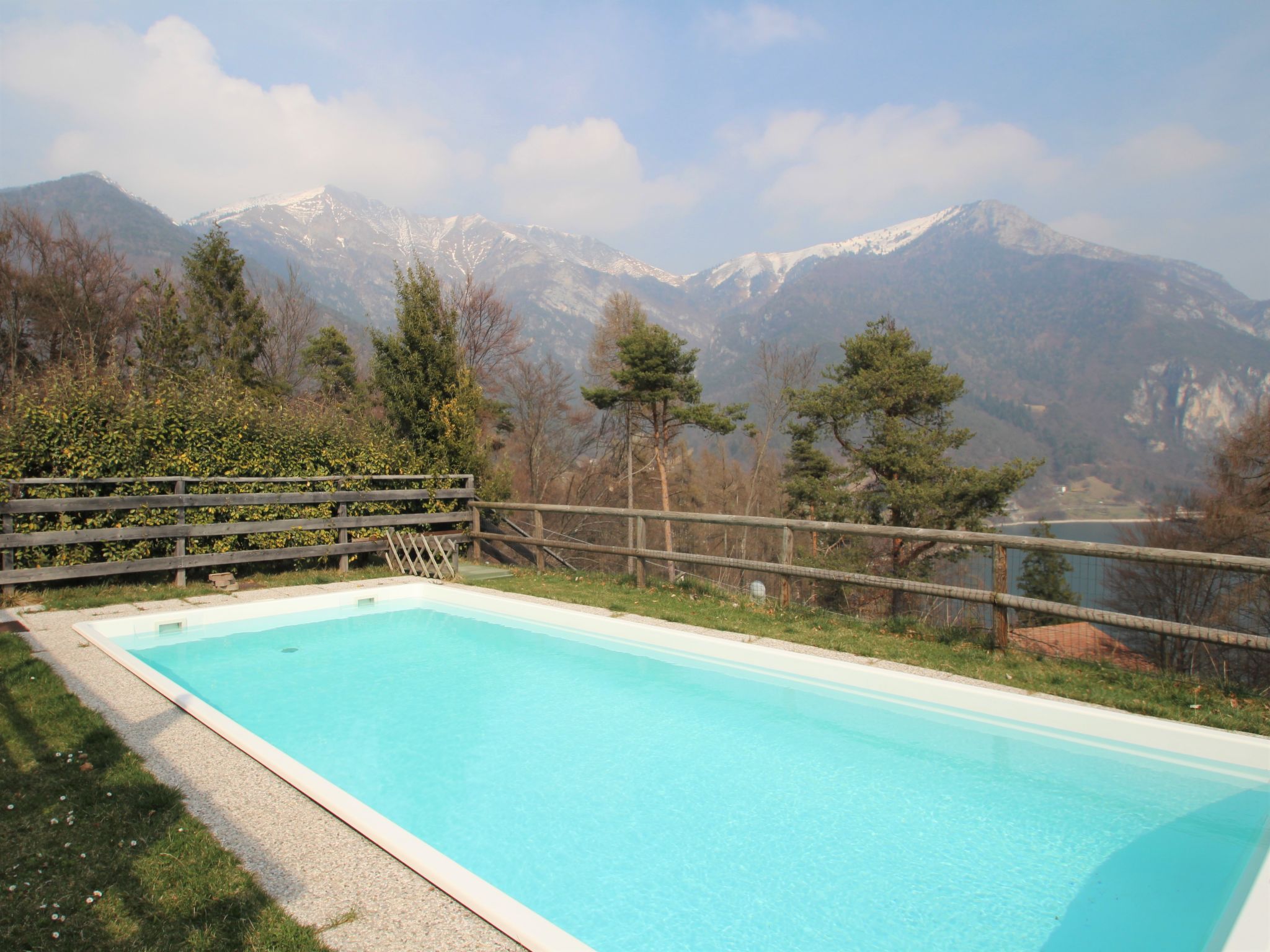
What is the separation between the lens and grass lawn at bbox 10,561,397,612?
700 centimetres

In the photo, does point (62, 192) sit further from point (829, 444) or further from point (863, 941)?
point (863, 941)

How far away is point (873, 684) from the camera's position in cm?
511

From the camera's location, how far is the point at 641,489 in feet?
107

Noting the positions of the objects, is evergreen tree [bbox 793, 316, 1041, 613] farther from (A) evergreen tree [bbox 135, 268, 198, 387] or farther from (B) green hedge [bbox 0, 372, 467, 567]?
(A) evergreen tree [bbox 135, 268, 198, 387]

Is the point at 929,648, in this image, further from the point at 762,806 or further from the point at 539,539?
the point at 539,539

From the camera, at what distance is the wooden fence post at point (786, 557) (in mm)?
7367

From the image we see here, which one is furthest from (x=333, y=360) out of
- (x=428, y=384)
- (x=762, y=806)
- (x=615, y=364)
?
(x=762, y=806)

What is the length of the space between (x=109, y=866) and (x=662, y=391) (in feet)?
77.9

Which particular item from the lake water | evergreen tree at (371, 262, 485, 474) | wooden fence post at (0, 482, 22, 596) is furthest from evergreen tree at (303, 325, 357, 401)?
the lake water

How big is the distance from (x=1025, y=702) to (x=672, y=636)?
285 cm

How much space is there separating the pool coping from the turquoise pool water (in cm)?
13

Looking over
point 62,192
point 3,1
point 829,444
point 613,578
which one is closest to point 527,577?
point 613,578

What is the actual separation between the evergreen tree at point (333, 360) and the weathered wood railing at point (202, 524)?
18662 millimetres

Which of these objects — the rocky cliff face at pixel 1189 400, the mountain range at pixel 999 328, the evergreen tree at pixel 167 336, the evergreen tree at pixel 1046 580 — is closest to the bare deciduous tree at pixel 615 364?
the evergreen tree at pixel 167 336
